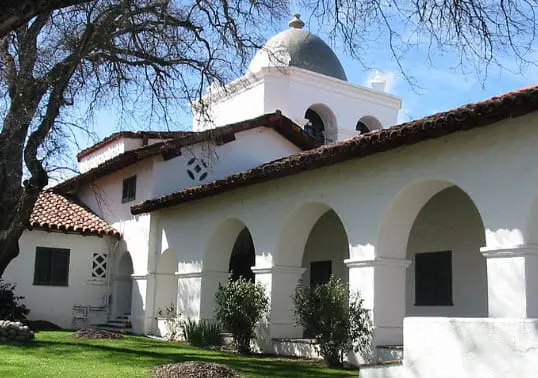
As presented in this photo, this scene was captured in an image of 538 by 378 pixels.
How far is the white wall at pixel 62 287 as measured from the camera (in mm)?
18469

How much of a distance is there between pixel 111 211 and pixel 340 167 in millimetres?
10340

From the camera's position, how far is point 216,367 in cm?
951

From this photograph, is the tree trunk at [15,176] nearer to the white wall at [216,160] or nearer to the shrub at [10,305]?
the shrub at [10,305]

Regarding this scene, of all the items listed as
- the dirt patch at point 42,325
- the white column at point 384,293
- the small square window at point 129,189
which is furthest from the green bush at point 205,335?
the small square window at point 129,189

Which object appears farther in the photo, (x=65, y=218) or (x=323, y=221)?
(x=65, y=218)

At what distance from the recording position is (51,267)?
62.4 ft

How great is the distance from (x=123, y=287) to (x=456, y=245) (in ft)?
35.3

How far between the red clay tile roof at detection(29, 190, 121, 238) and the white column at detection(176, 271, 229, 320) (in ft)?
14.1

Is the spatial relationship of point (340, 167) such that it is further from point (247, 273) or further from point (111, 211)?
point (111, 211)

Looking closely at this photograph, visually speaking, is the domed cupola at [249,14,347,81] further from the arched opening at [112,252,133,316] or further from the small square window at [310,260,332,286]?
the small square window at [310,260,332,286]

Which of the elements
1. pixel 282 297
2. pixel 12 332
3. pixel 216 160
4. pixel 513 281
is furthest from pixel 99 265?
pixel 513 281

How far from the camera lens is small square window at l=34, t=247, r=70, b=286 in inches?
740

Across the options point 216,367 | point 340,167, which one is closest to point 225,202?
point 340,167

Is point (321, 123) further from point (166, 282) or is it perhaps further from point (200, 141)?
point (166, 282)
